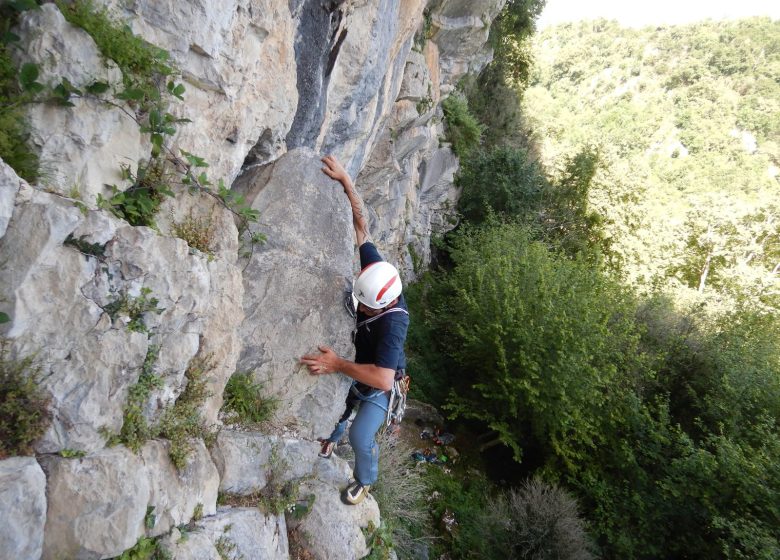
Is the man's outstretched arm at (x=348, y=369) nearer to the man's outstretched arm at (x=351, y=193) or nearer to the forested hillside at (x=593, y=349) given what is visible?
the man's outstretched arm at (x=351, y=193)

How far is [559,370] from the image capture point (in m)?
8.38

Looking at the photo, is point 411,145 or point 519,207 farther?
point 519,207

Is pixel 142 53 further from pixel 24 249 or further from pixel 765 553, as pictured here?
pixel 765 553

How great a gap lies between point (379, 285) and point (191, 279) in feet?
4.94

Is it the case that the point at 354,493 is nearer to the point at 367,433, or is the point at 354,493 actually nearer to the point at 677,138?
the point at 367,433

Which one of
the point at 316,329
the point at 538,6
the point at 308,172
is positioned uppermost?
the point at 538,6

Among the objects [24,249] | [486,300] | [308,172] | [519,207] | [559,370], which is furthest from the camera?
[519,207]

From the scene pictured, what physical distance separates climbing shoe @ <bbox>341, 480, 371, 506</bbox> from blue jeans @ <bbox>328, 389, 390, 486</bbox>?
0.07 m

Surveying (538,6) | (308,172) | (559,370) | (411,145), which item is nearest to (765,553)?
(559,370)

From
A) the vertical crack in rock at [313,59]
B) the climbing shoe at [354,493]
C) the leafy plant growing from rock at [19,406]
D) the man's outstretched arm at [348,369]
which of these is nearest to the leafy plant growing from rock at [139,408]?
the leafy plant growing from rock at [19,406]

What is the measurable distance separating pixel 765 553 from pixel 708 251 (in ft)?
49.5

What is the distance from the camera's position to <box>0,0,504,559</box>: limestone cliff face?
2139 mm

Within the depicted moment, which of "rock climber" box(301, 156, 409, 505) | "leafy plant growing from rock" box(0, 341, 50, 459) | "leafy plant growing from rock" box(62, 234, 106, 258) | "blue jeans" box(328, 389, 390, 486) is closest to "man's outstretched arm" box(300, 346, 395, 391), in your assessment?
"rock climber" box(301, 156, 409, 505)

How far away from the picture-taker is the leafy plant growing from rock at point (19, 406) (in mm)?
1977
